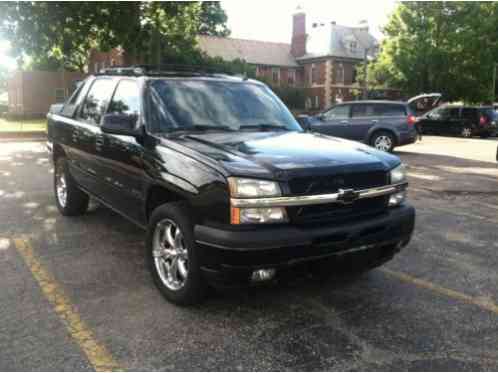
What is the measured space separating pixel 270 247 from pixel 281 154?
Answer: 0.78 meters

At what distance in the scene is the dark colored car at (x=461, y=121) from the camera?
23438mm

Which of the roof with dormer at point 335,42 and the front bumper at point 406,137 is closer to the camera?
the front bumper at point 406,137

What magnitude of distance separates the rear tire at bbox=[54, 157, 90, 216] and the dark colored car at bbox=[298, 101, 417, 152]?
33.9ft

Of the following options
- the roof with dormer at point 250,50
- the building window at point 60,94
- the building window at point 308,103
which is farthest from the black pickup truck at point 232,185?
the building window at point 308,103

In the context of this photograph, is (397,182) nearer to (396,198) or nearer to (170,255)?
(396,198)

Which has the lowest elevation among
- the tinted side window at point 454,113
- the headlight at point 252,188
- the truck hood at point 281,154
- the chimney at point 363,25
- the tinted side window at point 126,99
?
the headlight at point 252,188

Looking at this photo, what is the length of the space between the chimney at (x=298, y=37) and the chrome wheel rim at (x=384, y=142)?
42806 millimetres

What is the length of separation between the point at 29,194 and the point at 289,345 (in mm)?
6360

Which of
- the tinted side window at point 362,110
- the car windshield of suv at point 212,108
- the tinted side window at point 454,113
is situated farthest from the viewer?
the tinted side window at point 454,113

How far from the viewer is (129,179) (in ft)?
14.9

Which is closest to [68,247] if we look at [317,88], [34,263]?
[34,263]

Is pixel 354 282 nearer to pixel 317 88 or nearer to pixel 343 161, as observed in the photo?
pixel 343 161

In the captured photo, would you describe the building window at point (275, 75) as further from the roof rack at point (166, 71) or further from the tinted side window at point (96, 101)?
the roof rack at point (166, 71)

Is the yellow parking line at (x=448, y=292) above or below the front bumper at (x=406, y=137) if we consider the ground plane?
below
